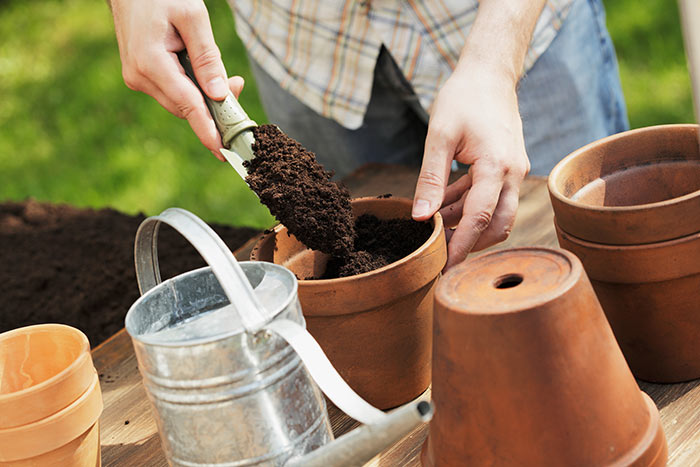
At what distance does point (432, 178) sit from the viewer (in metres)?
1.19

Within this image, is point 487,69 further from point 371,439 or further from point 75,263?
point 75,263

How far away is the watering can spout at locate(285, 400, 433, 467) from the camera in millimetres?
670

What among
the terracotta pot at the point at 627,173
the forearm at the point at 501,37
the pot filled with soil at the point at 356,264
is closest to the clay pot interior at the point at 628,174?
the terracotta pot at the point at 627,173

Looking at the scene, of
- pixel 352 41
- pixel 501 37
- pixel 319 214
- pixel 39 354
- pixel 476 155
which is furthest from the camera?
pixel 352 41

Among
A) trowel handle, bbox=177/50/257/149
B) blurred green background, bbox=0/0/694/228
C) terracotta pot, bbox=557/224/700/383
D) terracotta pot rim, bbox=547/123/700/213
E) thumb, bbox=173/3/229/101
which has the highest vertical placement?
thumb, bbox=173/3/229/101

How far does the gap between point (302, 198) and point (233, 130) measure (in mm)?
206

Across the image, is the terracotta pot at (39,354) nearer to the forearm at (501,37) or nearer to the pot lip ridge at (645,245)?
the pot lip ridge at (645,245)

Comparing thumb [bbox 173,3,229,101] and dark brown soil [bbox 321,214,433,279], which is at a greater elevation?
thumb [bbox 173,3,229,101]

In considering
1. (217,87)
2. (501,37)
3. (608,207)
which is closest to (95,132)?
(217,87)

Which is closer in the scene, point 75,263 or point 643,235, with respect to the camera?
point 643,235

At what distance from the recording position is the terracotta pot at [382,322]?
100cm

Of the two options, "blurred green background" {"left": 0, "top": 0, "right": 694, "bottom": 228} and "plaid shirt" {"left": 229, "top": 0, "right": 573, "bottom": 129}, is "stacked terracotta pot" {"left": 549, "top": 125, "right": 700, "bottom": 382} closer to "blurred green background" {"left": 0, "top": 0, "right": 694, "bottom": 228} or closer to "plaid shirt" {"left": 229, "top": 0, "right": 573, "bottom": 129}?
"plaid shirt" {"left": 229, "top": 0, "right": 573, "bottom": 129}

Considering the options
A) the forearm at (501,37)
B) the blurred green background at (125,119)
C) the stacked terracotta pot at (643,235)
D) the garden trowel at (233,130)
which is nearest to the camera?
the stacked terracotta pot at (643,235)

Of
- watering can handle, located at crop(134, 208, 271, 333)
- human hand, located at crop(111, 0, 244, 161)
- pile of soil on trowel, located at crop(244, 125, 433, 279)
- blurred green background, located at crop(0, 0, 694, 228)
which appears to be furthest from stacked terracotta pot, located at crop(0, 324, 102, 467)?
blurred green background, located at crop(0, 0, 694, 228)
